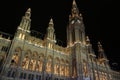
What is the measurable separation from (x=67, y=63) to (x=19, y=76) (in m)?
18.5

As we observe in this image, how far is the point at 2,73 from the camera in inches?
1318

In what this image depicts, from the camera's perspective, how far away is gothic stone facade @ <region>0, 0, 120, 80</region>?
37125 mm

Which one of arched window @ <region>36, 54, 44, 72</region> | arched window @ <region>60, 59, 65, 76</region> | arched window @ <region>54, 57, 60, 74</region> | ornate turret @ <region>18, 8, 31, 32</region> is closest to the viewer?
arched window @ <region>36, 54, 44, 72</region>

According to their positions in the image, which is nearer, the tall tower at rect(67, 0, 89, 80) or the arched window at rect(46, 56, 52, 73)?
the arched window at rect(46, 56, 52, 73)

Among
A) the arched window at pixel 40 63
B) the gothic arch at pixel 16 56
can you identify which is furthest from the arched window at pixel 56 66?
the gothic arch at pixel 16 56

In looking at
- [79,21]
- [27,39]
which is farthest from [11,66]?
[79,21]

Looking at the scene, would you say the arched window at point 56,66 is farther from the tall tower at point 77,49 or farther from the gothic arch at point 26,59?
the gothic arch at point 26,59

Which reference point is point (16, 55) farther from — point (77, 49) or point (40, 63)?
point (77, 49)

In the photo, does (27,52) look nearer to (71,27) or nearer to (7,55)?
(7,55)

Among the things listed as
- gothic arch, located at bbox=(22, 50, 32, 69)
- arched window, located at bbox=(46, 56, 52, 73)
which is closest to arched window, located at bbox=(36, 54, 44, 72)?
arched window, located at bbox=(46, 56, 52, 73)

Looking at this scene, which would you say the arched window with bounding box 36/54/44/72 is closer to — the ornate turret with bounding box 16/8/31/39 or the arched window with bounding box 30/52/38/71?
the arched window with bounding box 30/52/38/71

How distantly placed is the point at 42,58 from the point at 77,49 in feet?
46.6

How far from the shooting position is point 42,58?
43.4 m

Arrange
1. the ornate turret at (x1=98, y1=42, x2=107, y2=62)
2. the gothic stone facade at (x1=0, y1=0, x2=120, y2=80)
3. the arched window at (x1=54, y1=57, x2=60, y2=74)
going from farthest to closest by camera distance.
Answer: the ornate turret at (x1=98, y1=42, x2=107, y2=62), the arched window at (x1=54, y1=57, x2=60, y2=74), the gothic stone facade at (x1=0, y1=0, x2=120, y2=80)
